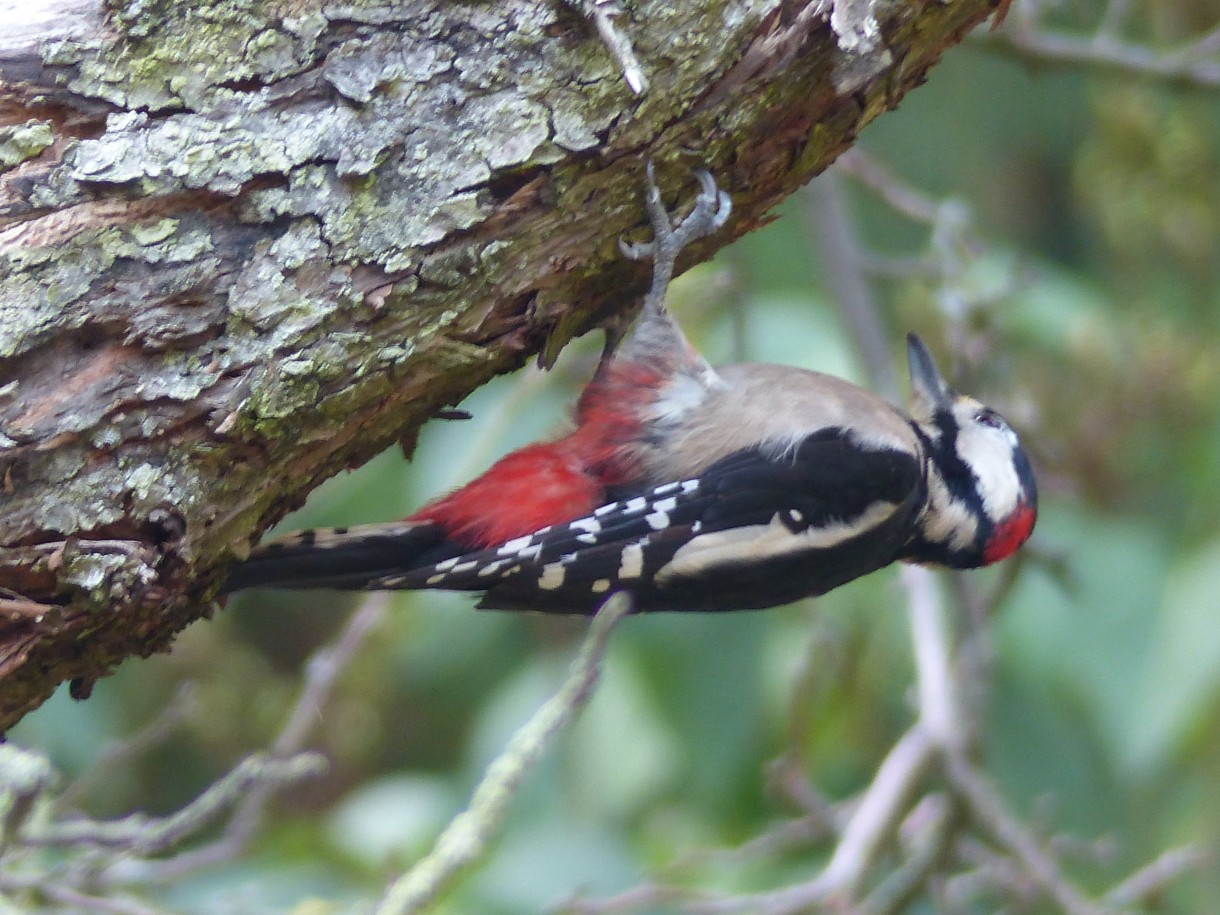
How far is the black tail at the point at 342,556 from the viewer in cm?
220

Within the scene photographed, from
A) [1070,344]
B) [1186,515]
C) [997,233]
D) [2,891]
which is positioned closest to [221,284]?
[2,891]

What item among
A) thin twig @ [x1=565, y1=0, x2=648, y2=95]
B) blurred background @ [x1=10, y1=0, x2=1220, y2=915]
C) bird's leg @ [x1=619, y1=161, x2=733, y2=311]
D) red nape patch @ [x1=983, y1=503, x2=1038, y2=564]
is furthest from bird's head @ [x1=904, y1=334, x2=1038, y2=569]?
thin twig @ [x1=565, y1=0, x2=648, y2=95]

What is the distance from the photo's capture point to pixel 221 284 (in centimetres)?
168

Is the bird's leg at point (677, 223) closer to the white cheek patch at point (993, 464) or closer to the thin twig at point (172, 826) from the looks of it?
the thin twig at point (172, 826)

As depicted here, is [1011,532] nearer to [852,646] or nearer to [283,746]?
[852,646]

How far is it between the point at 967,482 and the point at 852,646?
2.25ft

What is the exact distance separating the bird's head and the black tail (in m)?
1.07

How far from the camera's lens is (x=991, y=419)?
2.94m

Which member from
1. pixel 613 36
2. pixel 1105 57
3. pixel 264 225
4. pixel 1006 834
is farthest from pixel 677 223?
pixel 1105 57

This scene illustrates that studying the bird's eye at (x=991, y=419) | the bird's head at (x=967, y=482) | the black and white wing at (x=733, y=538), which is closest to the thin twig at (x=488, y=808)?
the black and white wing at (x=733, y=538)

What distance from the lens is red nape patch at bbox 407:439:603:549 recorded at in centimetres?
254

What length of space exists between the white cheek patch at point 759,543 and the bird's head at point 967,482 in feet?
0.89

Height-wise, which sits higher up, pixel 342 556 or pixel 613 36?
pixel 613 36

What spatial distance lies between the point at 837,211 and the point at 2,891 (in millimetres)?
2345
